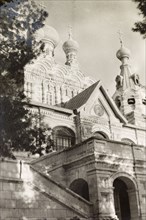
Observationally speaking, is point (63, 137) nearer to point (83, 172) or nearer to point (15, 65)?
point (83, 172)

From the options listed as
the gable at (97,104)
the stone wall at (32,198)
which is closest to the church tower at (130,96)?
the gable at (97,104)

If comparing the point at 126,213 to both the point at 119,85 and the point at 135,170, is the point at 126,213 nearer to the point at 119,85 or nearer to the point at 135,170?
the point at 135,170

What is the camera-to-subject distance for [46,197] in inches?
538

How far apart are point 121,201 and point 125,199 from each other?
25cm

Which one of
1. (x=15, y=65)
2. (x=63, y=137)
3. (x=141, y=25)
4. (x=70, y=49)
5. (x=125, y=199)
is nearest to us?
(x=141, y=25)

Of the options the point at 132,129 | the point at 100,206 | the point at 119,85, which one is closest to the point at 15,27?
the point at 100,206

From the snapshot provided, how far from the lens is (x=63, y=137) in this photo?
76.1ft

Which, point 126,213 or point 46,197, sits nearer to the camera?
point 46,197

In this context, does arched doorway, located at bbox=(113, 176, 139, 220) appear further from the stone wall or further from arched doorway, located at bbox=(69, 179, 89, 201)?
the stone wall

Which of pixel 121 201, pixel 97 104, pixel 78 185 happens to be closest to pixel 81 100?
pixel 97 104

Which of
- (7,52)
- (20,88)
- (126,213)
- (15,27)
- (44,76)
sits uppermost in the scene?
(44,76)

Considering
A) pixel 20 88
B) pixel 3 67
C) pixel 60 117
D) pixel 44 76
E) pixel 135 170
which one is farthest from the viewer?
pixel 44 76

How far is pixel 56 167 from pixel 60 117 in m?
6.52

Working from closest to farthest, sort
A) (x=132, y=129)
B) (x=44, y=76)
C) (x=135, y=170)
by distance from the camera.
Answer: (x=135, y=170) < (x=132, y=129) < (x=44, y=76)
